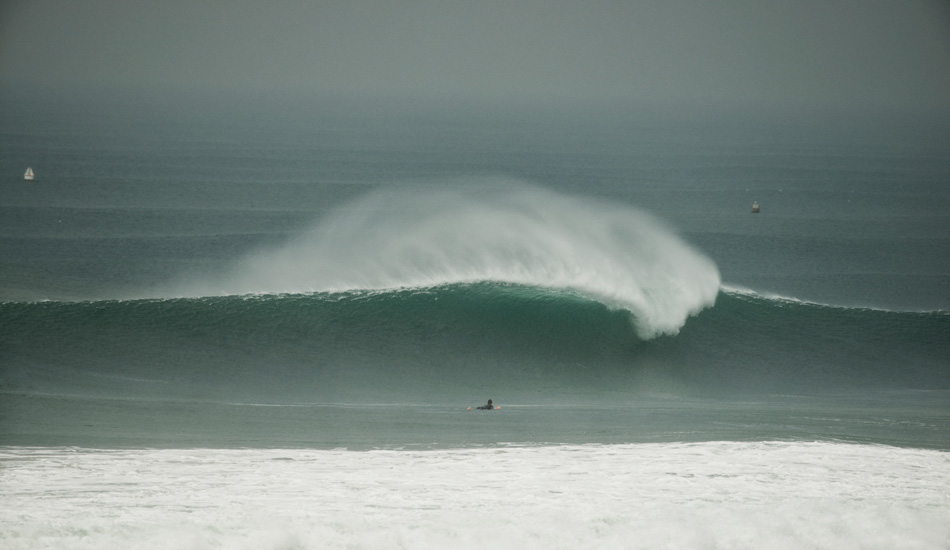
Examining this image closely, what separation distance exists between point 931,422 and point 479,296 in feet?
29.9

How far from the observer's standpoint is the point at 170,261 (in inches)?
1152

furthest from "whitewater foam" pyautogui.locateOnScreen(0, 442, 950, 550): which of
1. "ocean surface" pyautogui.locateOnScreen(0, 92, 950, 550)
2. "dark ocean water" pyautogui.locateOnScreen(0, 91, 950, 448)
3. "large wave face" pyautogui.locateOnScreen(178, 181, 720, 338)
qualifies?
"large wave face" pyautogui.locateOnScreen(178, 181, 720, 338)

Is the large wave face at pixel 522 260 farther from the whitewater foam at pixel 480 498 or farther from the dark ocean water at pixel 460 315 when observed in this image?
the whitewater foam at pixel 480 498

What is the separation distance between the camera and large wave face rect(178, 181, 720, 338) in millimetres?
19422

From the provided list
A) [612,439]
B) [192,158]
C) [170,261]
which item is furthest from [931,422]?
[192,158]

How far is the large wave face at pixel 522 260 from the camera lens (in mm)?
19422

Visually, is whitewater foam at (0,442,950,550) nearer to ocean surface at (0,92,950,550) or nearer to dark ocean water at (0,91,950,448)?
ocean surface at (0,92,950,550)

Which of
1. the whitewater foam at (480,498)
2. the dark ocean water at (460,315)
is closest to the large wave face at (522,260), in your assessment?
the dark ocean water at (460,315)

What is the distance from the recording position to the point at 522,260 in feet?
67.2

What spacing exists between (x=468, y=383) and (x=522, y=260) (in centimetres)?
514

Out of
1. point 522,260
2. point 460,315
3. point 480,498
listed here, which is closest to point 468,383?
point 460,315

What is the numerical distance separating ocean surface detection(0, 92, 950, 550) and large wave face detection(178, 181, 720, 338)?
0.29ft

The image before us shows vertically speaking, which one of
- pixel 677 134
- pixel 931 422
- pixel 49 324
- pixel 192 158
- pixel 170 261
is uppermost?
pixel 677 134

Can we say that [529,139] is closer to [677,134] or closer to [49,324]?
[677,134]
